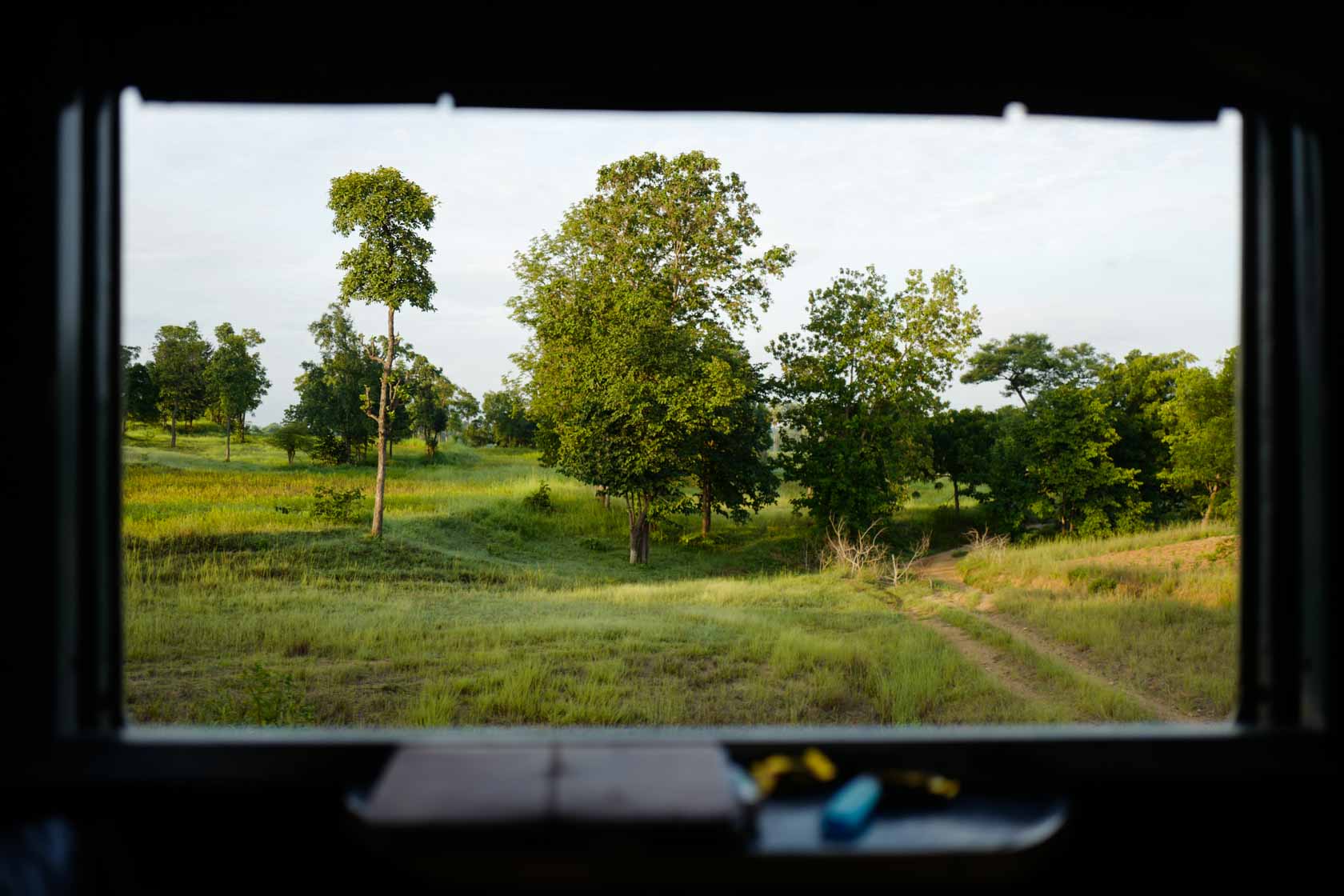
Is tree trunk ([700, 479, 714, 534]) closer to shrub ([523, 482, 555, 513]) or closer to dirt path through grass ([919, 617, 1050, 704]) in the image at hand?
shrub ([523, 482, 555, 513])

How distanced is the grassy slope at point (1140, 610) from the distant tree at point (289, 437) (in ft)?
32.6

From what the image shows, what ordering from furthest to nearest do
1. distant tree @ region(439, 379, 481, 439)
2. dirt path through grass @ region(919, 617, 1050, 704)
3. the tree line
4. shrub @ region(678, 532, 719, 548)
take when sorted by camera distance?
shrub @ region(678, 532, 719, 548), distant tree @ region(439, 379, 481, 439), the tree line, dirt path through grass @ region(919, 617, 1050, 704)

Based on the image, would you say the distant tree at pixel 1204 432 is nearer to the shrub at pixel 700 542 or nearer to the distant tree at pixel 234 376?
the shrub at pixel 700 542

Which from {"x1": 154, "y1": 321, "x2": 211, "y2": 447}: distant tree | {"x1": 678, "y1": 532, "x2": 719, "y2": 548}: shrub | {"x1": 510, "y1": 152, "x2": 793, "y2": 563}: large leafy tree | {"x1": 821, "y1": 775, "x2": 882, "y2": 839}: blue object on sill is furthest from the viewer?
{"x1": 678, "y1": 532, "x2": 719, "y2": 548}: shrub

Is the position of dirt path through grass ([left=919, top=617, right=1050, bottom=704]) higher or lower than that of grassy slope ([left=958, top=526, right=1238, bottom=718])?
lower

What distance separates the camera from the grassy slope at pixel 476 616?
606 cm

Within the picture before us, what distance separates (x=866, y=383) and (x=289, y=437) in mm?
8862

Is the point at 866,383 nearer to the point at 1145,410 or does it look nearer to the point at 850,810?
the point at 1145,410

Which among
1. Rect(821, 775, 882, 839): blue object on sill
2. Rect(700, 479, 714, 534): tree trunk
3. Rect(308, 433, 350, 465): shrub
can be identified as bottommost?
Rect(700, 479, 714, 534): tree trunk

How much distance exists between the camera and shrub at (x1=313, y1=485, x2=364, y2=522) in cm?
1052

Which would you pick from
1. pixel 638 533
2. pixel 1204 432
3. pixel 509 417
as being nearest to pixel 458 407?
pixel 509 417

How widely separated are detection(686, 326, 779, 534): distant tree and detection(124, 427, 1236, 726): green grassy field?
86cm

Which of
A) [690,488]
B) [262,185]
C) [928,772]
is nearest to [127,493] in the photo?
[262,185]

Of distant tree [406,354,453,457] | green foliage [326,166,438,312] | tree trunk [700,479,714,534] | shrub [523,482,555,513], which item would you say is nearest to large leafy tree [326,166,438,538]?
green foliage [326,166,438,312]
